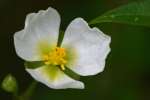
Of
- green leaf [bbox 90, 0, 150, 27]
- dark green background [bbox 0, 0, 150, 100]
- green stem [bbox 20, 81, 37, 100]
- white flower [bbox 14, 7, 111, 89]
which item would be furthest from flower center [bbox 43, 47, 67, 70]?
dark green background [bbox 0, 0, 150, 100]

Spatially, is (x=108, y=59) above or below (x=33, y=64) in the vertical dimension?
below

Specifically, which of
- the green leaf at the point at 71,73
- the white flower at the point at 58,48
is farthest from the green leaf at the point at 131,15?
the green leaf at the point at 71,73

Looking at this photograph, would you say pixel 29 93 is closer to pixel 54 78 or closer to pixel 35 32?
pixel 54 78

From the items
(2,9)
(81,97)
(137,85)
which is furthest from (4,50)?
(137,85)

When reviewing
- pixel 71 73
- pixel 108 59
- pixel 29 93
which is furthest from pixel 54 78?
pixel 108 59

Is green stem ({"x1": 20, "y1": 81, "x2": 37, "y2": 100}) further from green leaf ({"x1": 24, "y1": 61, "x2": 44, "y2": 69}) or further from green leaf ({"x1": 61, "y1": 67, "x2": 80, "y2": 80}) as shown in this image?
green leaf ({"x1": 61, "y1": 67, "x2": 80, "y2": 80})

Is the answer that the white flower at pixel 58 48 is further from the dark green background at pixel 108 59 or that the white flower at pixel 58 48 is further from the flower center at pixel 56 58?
the dark green background at pixel 108 59

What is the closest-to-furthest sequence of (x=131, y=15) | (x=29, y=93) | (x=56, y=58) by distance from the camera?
(x=131, y=15) → (x=29, y=93) → (x=56, y=58)
